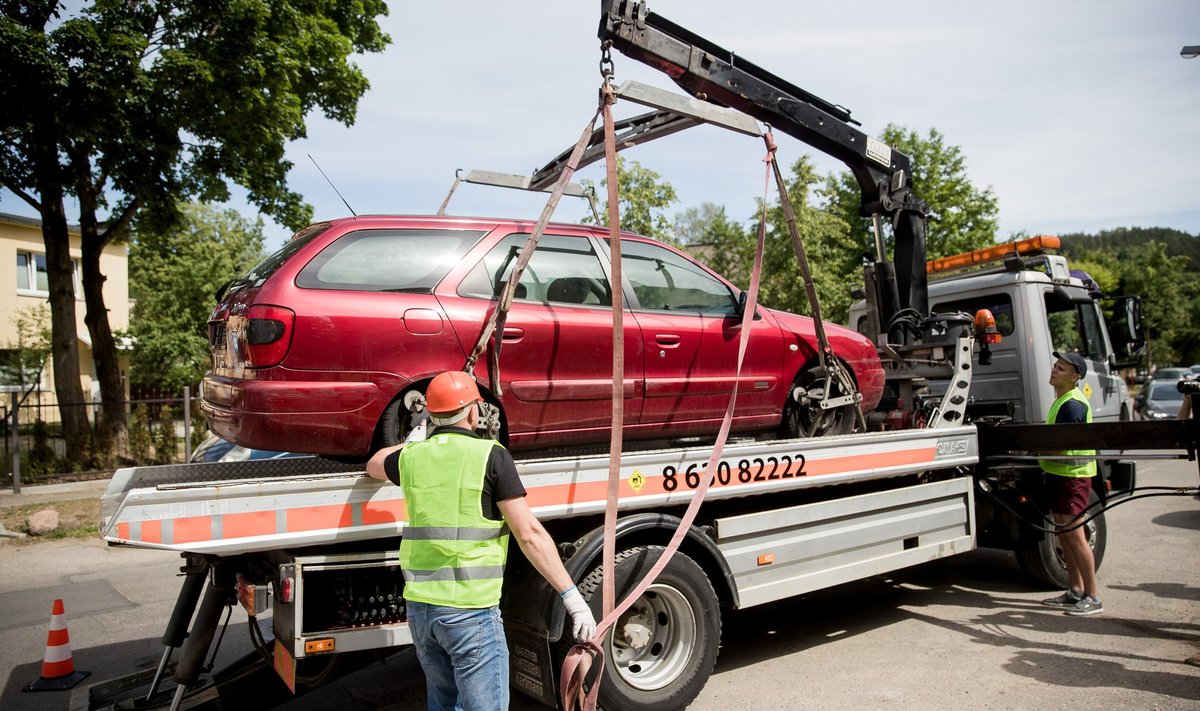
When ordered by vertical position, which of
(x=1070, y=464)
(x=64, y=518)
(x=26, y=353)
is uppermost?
(x=26, y=353)

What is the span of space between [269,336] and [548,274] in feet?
4.96

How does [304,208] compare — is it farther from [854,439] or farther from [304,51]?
[854,439]

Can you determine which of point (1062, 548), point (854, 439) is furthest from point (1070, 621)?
point (854, 439)

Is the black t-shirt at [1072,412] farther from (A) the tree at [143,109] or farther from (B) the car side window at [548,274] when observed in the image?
(A) the tree at [143,109]

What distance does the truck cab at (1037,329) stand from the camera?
24.5 ft

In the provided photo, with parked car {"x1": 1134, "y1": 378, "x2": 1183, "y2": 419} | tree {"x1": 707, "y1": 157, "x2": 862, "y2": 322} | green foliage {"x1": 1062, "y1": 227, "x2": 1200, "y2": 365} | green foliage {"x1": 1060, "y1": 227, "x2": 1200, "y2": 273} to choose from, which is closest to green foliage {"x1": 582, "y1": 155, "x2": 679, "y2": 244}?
tree {"x1": 707, "y1": 157, "x2": 862, "y2": 322}

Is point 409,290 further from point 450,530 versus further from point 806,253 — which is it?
point 806,253

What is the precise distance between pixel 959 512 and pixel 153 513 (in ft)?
16.8

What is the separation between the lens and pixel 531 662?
3.75m

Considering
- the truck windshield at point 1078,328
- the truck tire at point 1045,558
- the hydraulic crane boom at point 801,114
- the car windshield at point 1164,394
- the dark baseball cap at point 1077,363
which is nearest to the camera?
the hydraulic crane boom at point 801,114

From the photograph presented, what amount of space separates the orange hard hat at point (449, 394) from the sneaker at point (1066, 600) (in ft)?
16.9

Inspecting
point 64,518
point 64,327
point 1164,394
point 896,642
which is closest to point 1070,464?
point 896,642

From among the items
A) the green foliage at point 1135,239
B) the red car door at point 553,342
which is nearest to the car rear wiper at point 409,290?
Result: the red car door at point 553,342

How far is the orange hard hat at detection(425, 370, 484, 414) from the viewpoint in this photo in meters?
3.10
